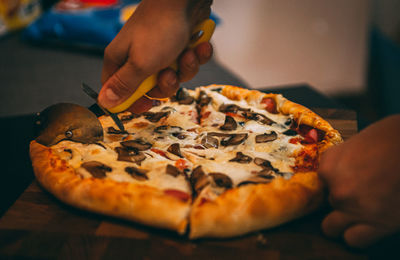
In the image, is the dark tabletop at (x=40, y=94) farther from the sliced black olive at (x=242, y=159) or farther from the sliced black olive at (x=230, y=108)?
the sliced black olive at (x=230, y=108)

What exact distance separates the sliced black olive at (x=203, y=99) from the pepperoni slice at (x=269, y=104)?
354mm

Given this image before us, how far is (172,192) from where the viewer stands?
1.26 metres

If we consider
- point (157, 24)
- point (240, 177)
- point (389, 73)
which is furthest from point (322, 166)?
point (389, 73)

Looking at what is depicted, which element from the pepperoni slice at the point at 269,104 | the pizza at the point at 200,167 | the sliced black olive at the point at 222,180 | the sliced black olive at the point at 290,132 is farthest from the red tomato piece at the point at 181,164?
the pepperoni slice at the point at 269,104

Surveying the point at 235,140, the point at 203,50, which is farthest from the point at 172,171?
the point at 203,50

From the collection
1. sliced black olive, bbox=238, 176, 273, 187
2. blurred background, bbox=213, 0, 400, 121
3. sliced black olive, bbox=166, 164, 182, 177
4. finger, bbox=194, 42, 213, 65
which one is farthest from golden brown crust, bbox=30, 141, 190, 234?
blurred background, bbox=213, 0, 400, 121

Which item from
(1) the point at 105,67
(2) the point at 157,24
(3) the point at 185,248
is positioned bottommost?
(3) the point at 185,248

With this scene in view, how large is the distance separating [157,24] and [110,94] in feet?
1.22

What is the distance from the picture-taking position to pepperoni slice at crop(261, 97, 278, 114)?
2.00 m

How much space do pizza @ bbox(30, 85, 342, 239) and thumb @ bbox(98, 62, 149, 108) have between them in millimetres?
254

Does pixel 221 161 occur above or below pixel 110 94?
below

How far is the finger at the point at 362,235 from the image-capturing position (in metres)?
1.07

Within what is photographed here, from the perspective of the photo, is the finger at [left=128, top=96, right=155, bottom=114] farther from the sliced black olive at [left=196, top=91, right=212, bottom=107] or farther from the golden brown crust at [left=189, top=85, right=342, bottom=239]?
the golden brown crust at [left=189, top=85, right=342, bottom=239]

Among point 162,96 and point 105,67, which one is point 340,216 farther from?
point 105,67
